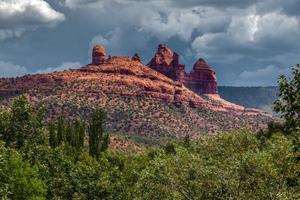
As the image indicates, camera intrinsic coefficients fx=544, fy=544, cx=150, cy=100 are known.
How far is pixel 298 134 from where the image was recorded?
23.7 metres

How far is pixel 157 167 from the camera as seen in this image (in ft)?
153

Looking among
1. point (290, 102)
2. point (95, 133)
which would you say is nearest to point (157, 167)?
point (290, 102)

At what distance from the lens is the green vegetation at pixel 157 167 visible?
133 feet

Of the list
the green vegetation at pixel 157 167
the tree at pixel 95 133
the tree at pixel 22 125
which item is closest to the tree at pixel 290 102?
the green vegetation at pixel 157 167

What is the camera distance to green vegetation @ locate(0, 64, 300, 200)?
133ft

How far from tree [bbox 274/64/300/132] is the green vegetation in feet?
0.07

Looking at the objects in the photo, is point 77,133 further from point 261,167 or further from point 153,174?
point 261,167

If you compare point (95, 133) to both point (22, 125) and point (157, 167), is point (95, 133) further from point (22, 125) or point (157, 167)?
point (157, 167)

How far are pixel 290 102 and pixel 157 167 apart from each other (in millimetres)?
24030

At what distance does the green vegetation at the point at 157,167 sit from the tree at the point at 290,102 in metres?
0.02

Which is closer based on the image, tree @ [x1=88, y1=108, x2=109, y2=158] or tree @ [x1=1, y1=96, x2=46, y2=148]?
tree @ [x1=1, y1=96, x2=46, y2=148]

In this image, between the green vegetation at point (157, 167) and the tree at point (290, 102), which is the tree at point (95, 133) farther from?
the tree at point (290, 102)

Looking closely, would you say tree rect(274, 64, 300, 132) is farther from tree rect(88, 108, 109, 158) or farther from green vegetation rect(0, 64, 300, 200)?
tree rect(88, 108, 109, 158)

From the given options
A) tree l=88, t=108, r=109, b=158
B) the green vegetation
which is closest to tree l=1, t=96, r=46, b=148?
the green vegetation
